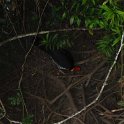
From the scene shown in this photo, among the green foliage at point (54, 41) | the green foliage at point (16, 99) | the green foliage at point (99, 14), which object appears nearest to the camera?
the green foliage at point (99, 14)

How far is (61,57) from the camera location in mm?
3156

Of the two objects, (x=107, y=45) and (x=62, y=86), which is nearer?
(x=107, y=45)

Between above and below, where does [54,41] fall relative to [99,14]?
below

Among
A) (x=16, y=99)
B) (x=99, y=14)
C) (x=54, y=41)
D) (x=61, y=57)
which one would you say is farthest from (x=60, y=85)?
(x=99, y=14)

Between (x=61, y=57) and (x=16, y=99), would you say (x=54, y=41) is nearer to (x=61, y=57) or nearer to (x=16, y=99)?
(x=61, y=57)

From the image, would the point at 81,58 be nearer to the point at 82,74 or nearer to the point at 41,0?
the point at 82,74

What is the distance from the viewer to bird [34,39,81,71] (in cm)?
310

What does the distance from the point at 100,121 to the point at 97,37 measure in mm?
779

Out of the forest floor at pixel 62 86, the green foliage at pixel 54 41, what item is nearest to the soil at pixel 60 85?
the forest floor at pixel 62 86

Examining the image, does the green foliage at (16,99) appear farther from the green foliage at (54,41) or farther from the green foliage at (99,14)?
the green foliage at (99,14)

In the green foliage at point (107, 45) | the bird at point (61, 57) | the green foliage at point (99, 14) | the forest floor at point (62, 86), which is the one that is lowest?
the forest floor at point (62, 86)

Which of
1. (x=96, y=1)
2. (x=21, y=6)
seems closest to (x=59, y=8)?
(x=96, y=1)

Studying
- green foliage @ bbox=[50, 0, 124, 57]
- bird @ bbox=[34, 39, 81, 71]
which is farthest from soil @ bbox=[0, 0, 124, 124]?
green foliage @ bbox=[50, 0, 124, 57]

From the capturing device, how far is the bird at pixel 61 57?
10.2 feet
